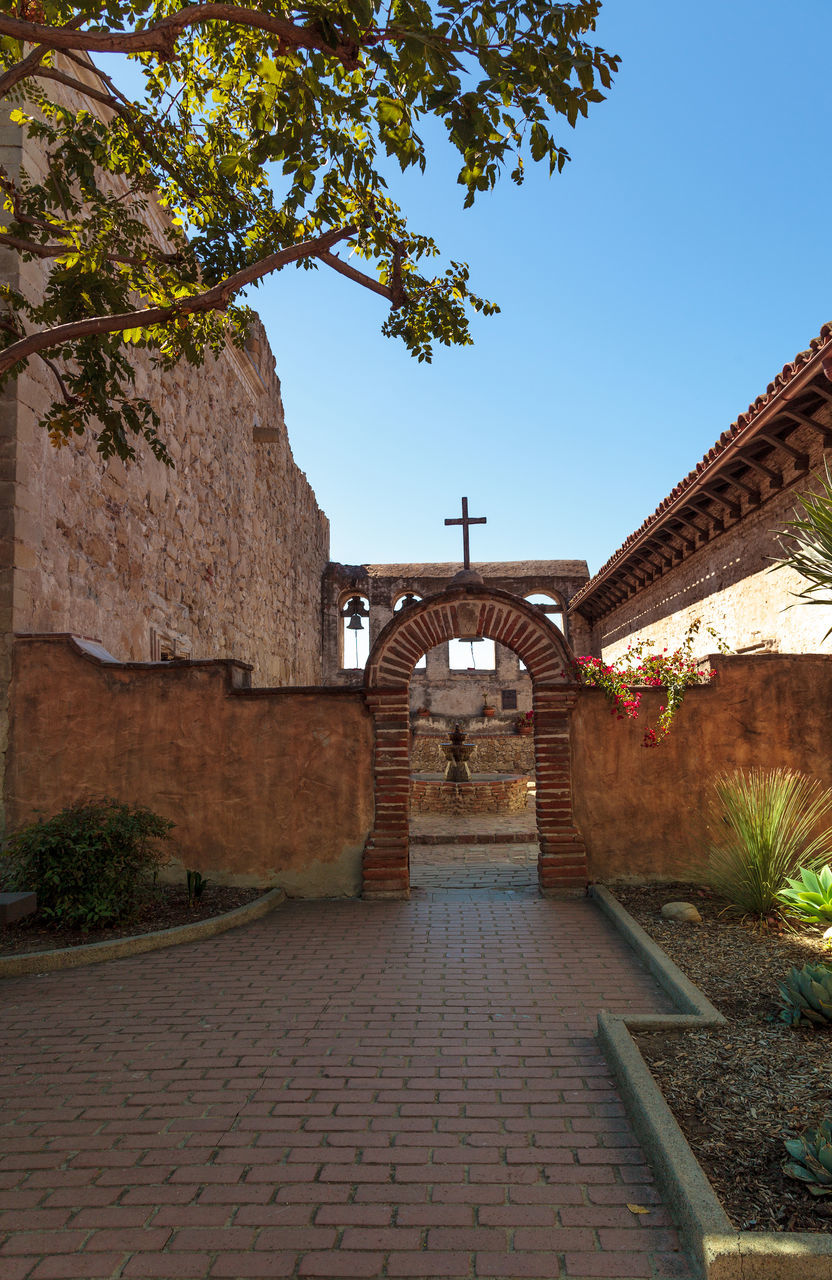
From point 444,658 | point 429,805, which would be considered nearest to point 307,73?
point 429,805

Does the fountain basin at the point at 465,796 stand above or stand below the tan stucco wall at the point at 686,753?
below

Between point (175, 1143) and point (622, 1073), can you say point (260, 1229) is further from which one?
point (622, 1073)

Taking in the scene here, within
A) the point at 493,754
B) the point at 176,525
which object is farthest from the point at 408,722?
the point at 493,754

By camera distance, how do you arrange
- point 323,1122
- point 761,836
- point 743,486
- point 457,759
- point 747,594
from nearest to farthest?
1. point 323,1122
2. point 761,836
3. point 743,486
4. point 747,594
5. point 457,759

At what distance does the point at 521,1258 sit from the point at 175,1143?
55.1 inches

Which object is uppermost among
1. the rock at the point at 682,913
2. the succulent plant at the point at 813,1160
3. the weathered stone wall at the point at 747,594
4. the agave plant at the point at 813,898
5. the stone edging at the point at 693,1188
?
the weathered stone wall at the point at 747,594

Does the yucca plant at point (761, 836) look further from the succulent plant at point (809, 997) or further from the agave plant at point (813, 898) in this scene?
the succulent plant at point (809, 997)

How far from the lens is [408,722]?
7566 millimetres

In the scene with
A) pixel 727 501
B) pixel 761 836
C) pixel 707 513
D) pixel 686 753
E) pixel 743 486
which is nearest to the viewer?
pixel 761 836

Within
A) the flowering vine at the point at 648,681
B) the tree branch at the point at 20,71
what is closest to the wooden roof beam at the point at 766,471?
the flowering vine at the point at 648,681

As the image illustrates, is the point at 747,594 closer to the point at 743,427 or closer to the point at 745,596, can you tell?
the point at 745,596

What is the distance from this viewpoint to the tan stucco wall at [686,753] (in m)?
7.40

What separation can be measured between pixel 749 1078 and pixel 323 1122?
1.78m

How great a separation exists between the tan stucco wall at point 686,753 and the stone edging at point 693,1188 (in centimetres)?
332
